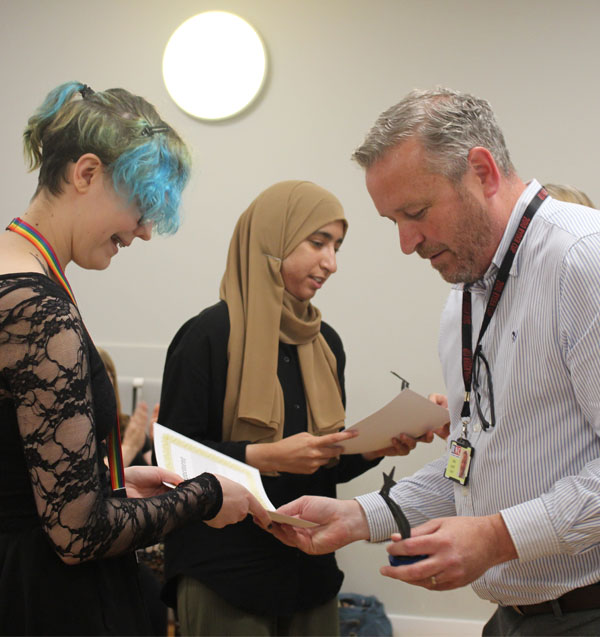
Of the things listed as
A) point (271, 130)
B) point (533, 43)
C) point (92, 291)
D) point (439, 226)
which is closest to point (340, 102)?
point (271, 130)

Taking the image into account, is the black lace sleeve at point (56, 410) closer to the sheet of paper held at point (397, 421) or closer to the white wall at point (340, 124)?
the sheet of paper held at point (397, 421)

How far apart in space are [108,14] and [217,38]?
26.6 inches

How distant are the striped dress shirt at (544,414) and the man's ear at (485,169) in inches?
2.7

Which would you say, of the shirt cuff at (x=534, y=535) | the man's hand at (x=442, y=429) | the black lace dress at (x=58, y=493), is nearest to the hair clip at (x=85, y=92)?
the black lace dress at (x=58, y=493)

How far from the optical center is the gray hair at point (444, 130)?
161 centimetres

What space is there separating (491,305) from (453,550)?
55 cm

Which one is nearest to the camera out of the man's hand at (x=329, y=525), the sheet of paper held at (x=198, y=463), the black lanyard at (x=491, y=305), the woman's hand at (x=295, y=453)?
the black lanyard at (x=491, y=305)

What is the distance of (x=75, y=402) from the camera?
124 centimetres

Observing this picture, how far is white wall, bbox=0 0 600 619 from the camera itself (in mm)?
3830

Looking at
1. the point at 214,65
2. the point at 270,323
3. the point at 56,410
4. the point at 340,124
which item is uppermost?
the point at 214,65

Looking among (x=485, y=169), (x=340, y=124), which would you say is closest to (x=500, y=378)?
(x=485, y=169)

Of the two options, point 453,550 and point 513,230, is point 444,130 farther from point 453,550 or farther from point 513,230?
point 453,550

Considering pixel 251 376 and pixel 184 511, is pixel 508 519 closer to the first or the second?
pixel 184 511

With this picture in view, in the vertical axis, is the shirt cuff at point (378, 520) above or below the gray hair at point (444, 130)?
below
